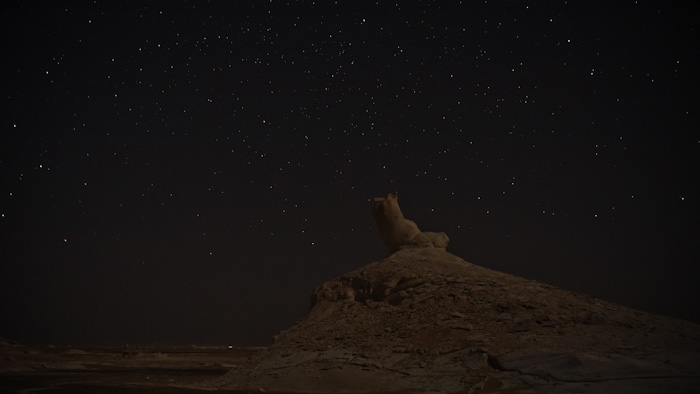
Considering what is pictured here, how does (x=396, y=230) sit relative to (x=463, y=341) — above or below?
above

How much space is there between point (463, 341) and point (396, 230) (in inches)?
341

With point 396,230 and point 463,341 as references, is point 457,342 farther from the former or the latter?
point 396,230

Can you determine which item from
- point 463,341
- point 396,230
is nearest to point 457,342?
point 463,341

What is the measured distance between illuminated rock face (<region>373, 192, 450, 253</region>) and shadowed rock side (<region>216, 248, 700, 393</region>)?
1842 mm

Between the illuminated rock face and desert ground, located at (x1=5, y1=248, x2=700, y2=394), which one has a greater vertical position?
the illuminated rock face

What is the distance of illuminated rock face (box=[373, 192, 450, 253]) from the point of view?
2495 cm

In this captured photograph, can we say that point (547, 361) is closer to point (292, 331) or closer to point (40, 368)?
point (292, 331)

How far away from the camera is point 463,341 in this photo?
17.0m

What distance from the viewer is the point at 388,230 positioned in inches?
996

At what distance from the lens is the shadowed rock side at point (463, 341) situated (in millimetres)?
14289

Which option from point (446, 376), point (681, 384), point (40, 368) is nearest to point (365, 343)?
point (446, 376)

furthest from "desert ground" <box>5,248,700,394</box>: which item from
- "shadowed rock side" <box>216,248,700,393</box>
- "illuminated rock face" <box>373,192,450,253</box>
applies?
"illuminated rock face" <box>373,192,450,253</box>

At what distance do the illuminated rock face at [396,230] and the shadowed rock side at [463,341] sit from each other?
1842 mm

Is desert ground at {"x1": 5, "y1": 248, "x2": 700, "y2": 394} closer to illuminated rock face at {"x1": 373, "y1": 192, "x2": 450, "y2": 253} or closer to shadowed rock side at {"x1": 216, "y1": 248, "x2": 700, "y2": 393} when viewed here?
shadowed rock side at {"x1": 216, "y1": 248, "x2": 700, "y2": 393}
